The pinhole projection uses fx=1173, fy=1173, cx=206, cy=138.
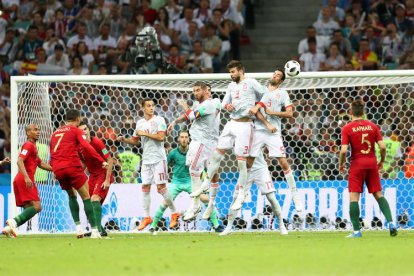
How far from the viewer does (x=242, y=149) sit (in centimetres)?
1770

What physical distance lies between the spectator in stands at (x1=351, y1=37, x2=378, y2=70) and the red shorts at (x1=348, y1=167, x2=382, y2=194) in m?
8.82

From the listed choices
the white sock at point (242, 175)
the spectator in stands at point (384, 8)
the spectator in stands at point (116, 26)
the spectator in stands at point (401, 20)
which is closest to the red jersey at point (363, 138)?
the white sock at point (242, 175)

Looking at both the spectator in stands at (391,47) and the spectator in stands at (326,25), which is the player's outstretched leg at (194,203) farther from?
the spectator in stands at (326,25)

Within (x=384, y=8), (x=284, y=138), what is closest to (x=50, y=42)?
(x=384, y=8)

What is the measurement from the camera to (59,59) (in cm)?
2773

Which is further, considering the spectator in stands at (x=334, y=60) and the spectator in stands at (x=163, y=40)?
the spectator in stands at (x=163, y=40)

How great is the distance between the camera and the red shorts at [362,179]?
1709 centimetres

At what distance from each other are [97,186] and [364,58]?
937 cm

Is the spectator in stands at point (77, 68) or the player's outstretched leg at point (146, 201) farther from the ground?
the spectator in stands at point (77, 68)

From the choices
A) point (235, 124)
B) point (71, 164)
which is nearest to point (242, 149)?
point (235, 124)

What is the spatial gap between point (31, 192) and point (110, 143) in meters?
3.30

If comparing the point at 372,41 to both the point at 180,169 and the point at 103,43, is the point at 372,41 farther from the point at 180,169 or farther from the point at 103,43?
the point at 180,169

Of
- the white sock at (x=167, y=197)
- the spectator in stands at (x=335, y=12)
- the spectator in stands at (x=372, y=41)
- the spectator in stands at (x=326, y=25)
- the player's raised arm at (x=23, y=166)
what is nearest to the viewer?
the player's raised arm at (x=23, y=166)

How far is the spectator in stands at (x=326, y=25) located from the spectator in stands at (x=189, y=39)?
2.86 metres
